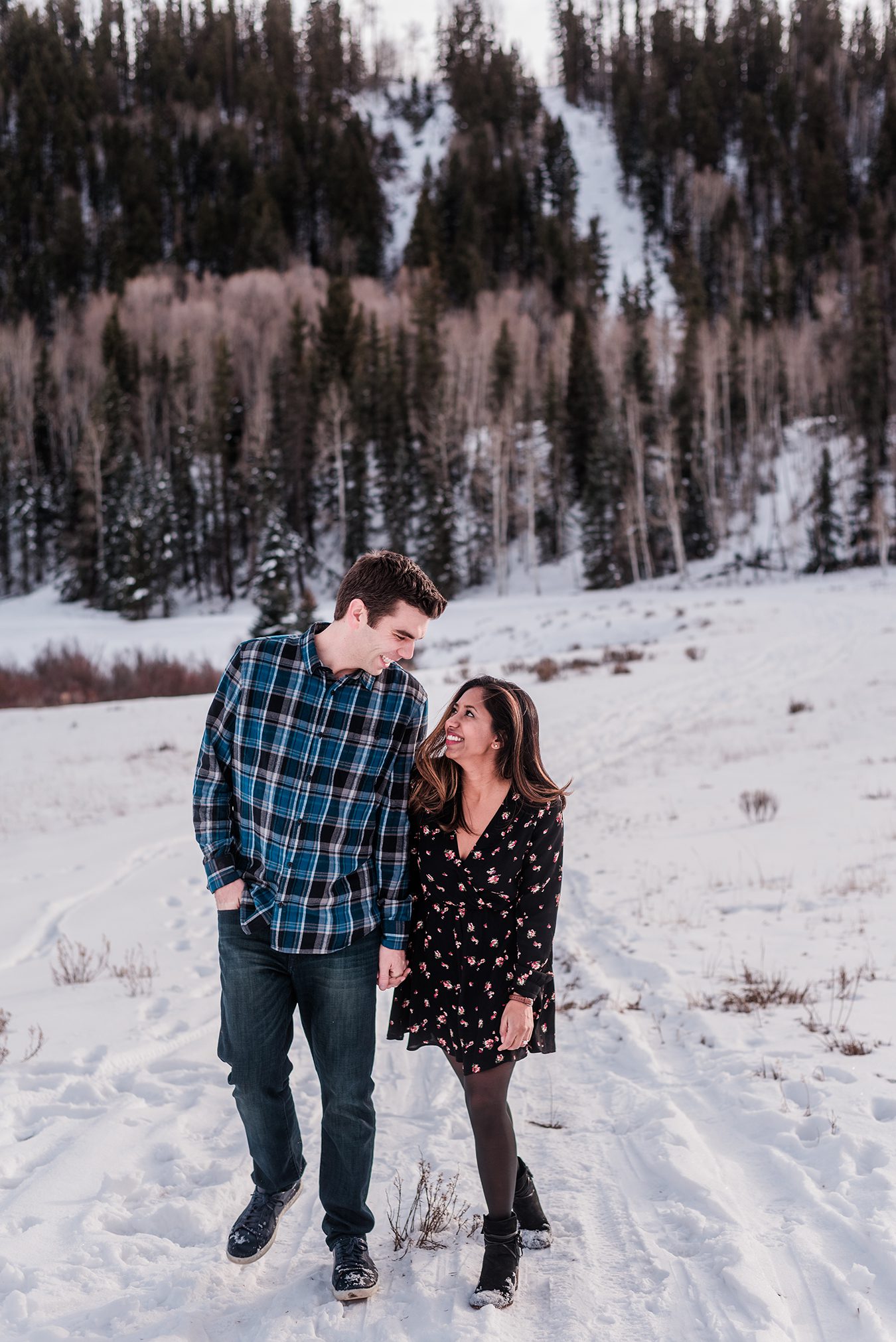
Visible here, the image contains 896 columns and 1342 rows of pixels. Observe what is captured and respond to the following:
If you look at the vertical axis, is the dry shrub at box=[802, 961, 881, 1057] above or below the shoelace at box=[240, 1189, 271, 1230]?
below

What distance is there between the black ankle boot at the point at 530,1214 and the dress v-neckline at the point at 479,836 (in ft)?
3.57

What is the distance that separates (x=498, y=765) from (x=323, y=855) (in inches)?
24.0

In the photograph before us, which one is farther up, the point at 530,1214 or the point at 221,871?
the point at 221,871

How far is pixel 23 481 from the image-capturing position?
1946 inches

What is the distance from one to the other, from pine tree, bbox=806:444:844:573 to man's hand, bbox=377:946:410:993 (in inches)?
1735

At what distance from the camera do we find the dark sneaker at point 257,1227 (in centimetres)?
277

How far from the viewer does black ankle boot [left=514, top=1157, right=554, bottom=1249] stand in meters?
2.88

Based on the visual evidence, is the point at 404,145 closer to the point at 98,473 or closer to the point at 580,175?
the point at 580,175

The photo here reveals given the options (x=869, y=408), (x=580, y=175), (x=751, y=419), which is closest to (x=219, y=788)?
(x=751, y=419)

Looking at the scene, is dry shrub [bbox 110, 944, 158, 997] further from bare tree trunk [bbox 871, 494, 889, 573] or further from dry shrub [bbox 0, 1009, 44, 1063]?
bare tree trunk [bbox 871, 494, 889, 573]

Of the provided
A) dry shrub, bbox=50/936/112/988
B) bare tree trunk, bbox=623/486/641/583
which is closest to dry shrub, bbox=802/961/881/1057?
dry shrub, bbox=50/936/112/988

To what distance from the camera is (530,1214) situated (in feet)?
9.48

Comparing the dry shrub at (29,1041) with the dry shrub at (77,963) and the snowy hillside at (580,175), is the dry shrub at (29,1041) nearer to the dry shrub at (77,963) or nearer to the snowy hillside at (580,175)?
the dry shrub at (77,963)

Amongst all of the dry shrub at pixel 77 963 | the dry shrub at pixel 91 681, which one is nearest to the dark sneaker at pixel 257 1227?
the dry shrub at pixel 77 963
